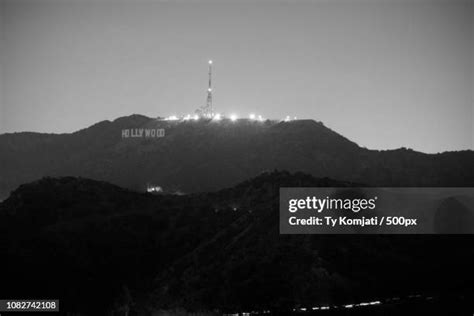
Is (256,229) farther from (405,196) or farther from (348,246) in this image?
(405,196)

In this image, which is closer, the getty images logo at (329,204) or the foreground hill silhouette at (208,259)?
the foreground hill silhouette at (208,259)

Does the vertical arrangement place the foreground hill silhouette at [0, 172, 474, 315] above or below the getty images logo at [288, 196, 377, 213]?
below

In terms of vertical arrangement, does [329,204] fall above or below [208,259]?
above

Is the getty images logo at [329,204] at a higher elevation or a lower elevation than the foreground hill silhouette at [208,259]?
higher

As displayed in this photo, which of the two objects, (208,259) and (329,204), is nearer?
(208,259)

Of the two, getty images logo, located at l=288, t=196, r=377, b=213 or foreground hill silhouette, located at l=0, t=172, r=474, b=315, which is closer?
foreground hill silhouette, located at l=0, t=172, r=474, b=315
